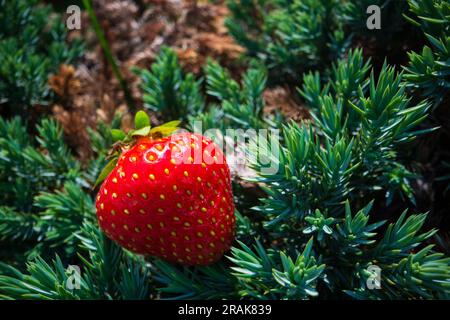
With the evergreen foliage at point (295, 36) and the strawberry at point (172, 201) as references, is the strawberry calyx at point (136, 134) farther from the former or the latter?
the evergreen foliage at point (295, 36)

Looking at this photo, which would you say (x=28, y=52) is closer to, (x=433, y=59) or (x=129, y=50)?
(x=129, y=50)

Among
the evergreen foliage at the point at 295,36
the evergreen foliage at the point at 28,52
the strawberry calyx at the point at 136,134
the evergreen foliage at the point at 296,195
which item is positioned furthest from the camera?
the evergreen foliage at the point at 28,52

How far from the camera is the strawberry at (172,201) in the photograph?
33.3 inches

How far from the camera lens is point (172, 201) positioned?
845mm

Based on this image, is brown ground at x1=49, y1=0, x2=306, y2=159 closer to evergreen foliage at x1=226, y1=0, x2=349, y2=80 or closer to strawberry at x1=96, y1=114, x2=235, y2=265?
evergreen foliage at x1=226, y1=0, x2=349, y2=80

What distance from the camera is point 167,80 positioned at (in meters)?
1.22

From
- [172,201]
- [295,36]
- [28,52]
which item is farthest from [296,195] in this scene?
[28,52]

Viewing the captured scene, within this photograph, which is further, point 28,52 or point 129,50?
point 129,50

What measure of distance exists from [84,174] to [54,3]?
3.49 feet

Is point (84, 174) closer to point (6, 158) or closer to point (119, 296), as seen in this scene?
point (6, 158)

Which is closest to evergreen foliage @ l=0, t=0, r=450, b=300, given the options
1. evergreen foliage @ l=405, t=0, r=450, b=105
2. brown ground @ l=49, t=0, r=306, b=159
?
evergreen foliage @ l=405, t=0, r=450, b=105

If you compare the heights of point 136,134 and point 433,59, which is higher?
point 433,59

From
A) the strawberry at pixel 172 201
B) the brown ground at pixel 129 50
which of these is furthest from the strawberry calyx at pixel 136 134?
the brown ground at pixel 129 50
